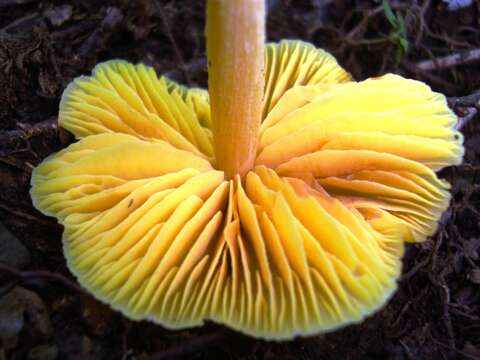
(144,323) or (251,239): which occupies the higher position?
(251,239)

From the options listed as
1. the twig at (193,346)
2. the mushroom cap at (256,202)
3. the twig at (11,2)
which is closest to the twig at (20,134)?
the mushroom cap at (256,202)

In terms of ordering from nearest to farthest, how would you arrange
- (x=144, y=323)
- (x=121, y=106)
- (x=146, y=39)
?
(x=144, y=323) → (x=121, y=106) → (x=146, y=39)

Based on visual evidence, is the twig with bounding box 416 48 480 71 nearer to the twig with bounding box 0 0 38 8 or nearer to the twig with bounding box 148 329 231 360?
the twig with bounding box 148 329 231 360

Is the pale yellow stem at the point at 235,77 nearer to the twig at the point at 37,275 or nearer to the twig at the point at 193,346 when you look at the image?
the twig at the point at 193,346

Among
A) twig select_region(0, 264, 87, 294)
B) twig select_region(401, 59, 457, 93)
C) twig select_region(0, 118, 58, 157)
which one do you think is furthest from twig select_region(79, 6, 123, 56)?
twig select_region(401, 59, 457, 93)

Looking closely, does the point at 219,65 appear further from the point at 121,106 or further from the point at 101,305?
the point at 101,305

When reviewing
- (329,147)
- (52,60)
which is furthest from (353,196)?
(52,60)

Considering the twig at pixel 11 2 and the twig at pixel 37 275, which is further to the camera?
the twig at pixel 11 2
